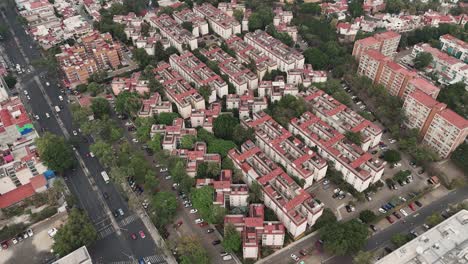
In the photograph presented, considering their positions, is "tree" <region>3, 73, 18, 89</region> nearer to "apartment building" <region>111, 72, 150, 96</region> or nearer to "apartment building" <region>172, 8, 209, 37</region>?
"apartment building" <region>111, 72, 150, 96</region>

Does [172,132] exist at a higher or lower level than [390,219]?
higher

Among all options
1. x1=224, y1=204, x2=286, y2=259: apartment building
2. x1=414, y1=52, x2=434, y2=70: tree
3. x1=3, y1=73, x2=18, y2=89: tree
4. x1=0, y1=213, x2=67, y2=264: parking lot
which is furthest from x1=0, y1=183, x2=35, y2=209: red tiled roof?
x1=414, y1=52, x2=434, y2=70: tree

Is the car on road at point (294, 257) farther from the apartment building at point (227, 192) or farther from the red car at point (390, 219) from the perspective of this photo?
the red car at point (390, 219)

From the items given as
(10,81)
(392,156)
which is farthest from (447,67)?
(10,81)

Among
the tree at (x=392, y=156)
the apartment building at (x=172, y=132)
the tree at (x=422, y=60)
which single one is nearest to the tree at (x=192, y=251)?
the apartment building at (x=172, y=132)

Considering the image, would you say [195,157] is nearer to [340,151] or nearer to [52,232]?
[52,232]

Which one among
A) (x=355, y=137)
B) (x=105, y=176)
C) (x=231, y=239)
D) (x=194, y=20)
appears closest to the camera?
(x=231, y=239)
